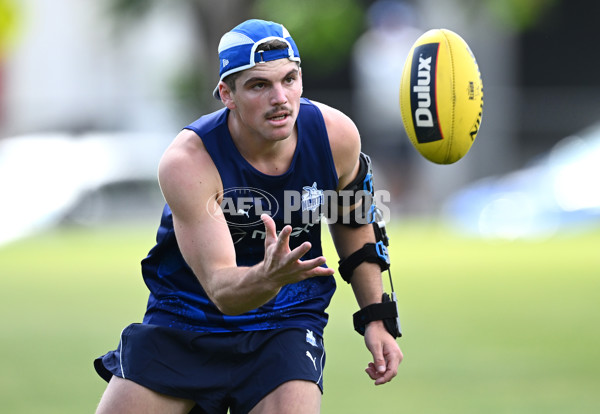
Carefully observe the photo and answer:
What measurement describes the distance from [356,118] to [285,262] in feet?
73.6

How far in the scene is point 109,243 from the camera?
2009 centimetres

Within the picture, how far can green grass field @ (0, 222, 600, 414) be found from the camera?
8.82 m

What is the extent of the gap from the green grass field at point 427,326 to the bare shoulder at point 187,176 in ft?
11.5

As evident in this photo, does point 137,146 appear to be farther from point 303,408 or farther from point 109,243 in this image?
point 303,408

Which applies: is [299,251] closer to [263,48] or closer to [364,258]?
[263,48]

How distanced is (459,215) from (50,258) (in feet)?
28.7

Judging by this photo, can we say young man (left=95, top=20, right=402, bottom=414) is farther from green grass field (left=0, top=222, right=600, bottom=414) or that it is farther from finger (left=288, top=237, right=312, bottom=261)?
green grass field (left=0, top=222, right=600, bottom=414)

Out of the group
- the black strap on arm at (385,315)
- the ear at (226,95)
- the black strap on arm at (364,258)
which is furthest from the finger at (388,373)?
the ear at (226,95)

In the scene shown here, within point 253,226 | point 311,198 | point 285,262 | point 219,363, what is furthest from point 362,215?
point 285,262

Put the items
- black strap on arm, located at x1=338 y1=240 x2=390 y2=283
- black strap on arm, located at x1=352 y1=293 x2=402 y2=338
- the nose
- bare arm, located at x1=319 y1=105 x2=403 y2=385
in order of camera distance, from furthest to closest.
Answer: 1. black strap on arm, located at x1=338 y1=240 x2=390 y2=283
2. black strap on arm, located at x1=352 y1=293 x2=402 y2=338
3. bare arm, located at x1=319 y1=105 x2=403 y2=385
4. the nose

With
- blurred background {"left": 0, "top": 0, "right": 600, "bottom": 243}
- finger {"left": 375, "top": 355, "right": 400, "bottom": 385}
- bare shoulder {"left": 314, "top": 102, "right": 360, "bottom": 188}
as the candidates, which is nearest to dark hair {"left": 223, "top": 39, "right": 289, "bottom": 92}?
bare shoulder {"left": 314, "top": 102, "right": 360, "bottom": 188}

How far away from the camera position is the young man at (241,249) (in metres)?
5.13

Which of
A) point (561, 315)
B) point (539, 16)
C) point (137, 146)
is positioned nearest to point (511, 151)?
point (539, 16)

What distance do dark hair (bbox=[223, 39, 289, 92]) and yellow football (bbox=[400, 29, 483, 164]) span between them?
87cm
